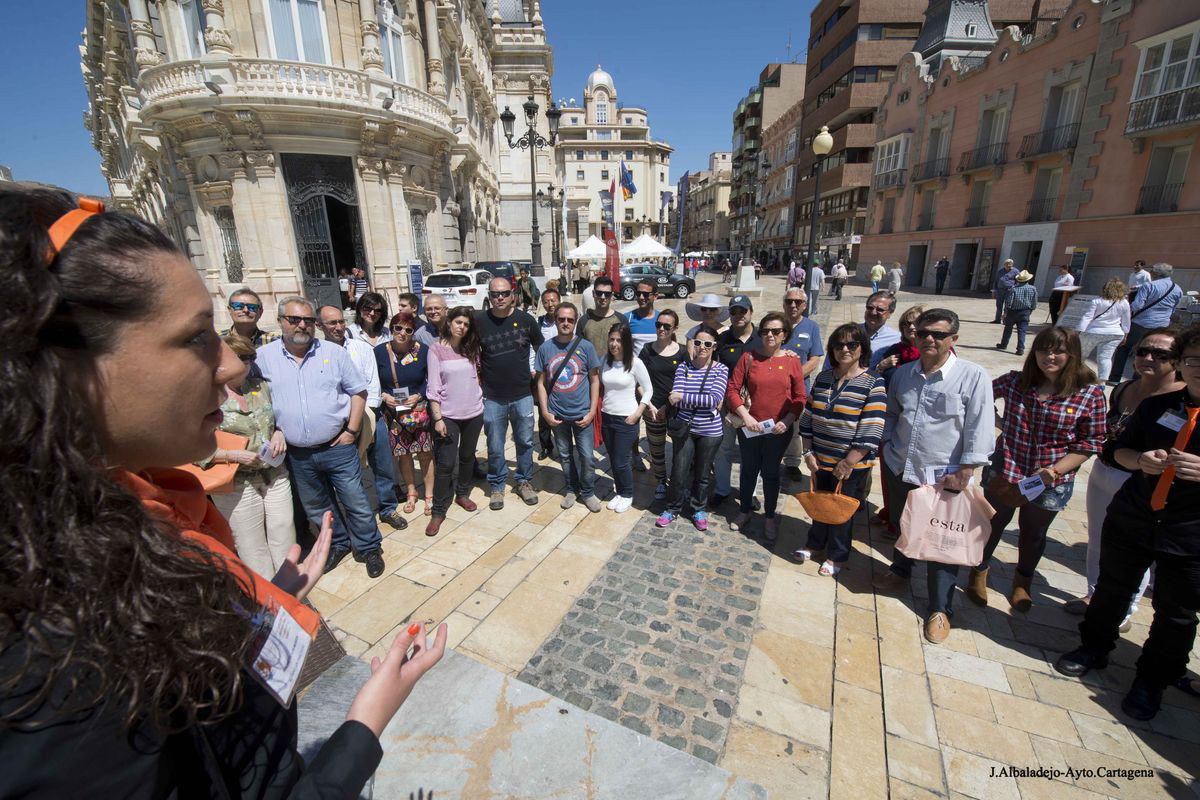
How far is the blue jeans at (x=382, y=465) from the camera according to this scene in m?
4.67

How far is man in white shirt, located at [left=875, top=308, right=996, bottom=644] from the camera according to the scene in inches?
126

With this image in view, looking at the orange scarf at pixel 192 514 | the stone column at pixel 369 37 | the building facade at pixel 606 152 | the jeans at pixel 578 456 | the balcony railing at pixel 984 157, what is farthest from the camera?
the building facade at pixel 606 152

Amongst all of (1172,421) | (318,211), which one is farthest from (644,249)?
(1172,421)

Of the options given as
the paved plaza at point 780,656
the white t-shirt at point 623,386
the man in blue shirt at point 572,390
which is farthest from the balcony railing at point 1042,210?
the man in blue shirt at point 572,390

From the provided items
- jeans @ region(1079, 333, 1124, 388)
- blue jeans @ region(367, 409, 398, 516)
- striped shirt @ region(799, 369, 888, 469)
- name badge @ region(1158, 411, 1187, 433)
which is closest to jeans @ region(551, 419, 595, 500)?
blue jeans @ region(367, 409, 398, 516)

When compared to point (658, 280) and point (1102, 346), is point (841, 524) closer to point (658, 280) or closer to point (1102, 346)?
point (1102, 346)

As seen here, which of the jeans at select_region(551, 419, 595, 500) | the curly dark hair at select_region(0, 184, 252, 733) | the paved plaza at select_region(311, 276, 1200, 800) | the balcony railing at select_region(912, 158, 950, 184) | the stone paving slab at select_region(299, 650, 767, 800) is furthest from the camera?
the balcony railing at select_region(912, 158, 950, 184)

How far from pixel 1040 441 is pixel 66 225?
14.6ft

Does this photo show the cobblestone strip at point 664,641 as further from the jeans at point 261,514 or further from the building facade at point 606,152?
the building facade at point 606,152

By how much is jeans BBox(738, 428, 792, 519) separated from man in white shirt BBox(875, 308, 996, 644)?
95 cm

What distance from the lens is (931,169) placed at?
85.3ft

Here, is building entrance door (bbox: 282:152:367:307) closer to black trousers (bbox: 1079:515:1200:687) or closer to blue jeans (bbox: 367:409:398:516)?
blue jeans (bbox: 367:409:398:516)

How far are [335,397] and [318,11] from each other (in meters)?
17.1

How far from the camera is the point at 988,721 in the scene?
2.66m
